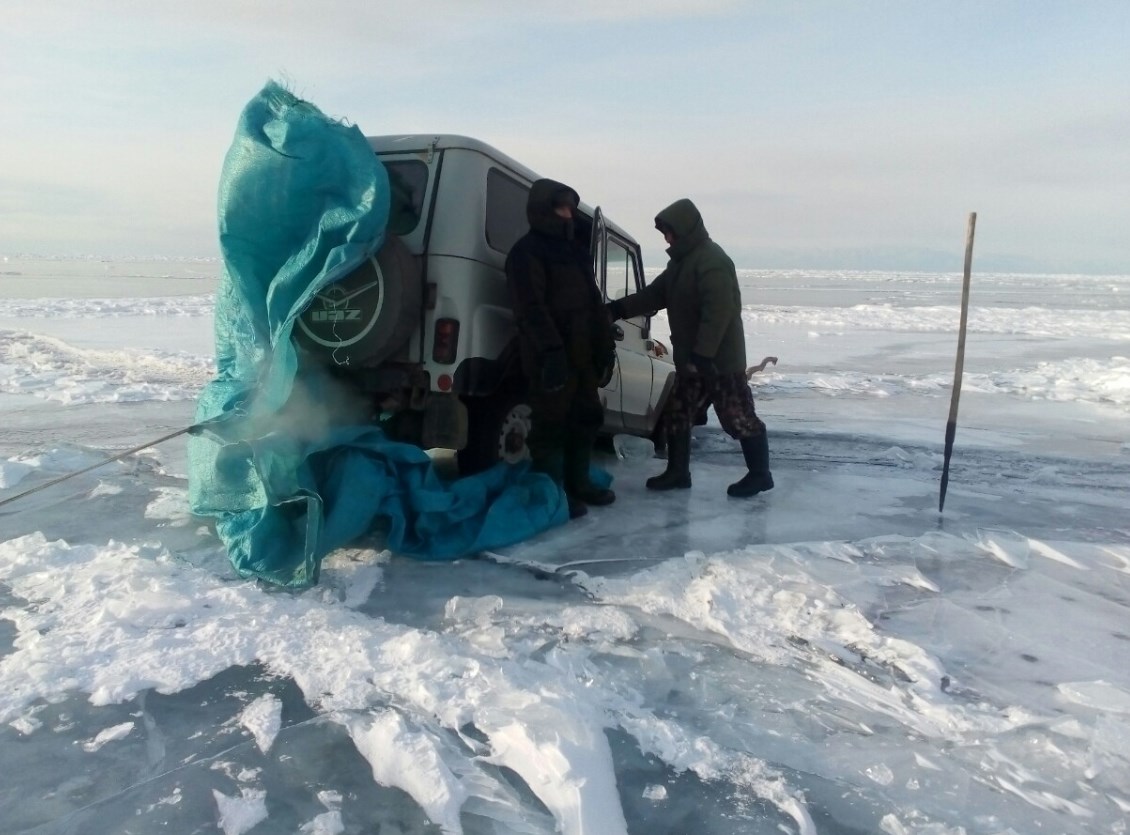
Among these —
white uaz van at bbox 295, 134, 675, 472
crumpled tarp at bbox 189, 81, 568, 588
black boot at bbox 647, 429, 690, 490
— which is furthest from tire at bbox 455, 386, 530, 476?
black boot at bbox 647, 429, 690, 490

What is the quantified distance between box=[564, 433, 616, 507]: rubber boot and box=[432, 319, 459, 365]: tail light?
100 centimetres

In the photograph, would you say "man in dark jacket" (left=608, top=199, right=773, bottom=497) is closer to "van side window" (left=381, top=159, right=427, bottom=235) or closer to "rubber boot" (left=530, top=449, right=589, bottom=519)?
"rubber boot" (left=530, top=449, right=589, bottom=519)

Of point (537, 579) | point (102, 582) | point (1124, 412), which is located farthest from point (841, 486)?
point (1124, 412)

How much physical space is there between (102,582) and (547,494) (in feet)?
7.56

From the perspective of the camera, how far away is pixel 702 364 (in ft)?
18.2

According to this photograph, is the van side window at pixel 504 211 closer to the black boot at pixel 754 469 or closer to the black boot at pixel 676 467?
the black boot at pixel 676 467

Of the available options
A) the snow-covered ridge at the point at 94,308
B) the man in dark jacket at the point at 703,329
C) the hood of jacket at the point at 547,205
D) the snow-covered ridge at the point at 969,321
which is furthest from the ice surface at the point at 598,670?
the snow-covered ridge at the point at 969,321

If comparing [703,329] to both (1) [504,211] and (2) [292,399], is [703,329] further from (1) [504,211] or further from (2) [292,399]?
(2) [292,399]

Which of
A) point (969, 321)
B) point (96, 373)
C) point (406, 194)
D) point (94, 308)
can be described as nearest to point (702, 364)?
point (406, 194)

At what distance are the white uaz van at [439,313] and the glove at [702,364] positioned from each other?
1.10 metres

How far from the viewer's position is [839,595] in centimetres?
392

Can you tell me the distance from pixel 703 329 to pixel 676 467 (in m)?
1.05

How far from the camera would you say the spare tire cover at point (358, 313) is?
4.39 m

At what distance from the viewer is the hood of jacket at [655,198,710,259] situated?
560 centimetres
